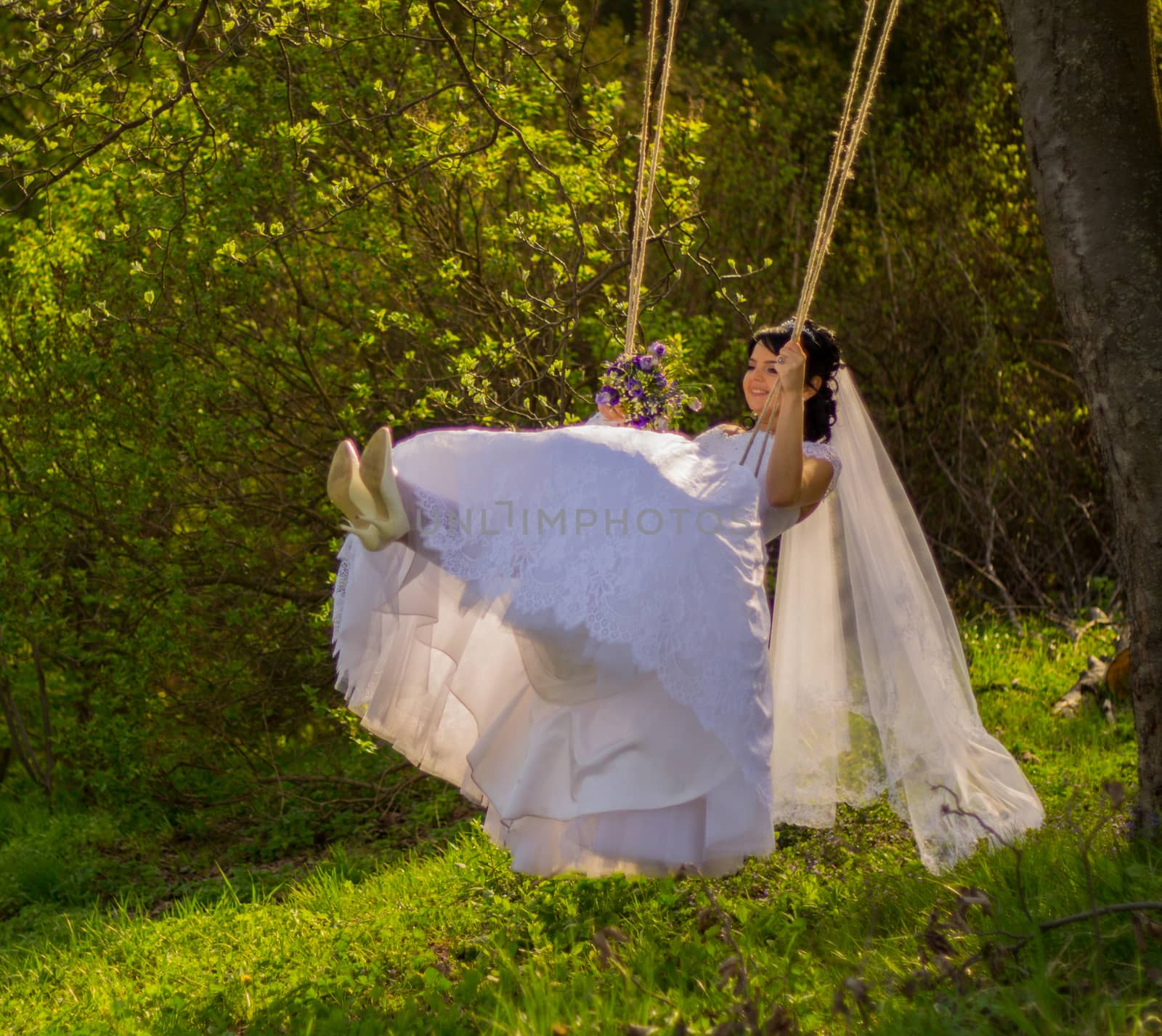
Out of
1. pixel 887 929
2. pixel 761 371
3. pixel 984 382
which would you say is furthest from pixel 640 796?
pixel 984 382

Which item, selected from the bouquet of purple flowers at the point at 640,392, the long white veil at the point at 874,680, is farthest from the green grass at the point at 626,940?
the bouquet of purple flowers at the point at 640,392

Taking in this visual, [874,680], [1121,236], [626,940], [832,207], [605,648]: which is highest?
[832,207]

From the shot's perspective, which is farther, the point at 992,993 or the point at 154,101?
the point at 154,101

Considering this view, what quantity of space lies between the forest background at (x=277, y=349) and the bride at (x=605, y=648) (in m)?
1.82

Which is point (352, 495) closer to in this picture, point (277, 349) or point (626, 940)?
point (626, 940)

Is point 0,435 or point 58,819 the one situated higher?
point 0,435

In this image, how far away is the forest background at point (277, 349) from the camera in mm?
5594

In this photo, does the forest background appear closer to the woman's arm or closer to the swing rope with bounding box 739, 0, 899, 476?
the swing rope with bounding box 739, 0, 899, 476

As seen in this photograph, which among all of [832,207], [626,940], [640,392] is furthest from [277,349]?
[626,940]

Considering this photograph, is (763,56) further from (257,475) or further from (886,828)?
(886,828)

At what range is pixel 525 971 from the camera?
3434 millimetres

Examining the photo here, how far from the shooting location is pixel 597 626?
2928mm

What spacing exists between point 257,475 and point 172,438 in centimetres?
46

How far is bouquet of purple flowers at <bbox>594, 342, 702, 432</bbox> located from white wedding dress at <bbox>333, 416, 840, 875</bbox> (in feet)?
1.67
